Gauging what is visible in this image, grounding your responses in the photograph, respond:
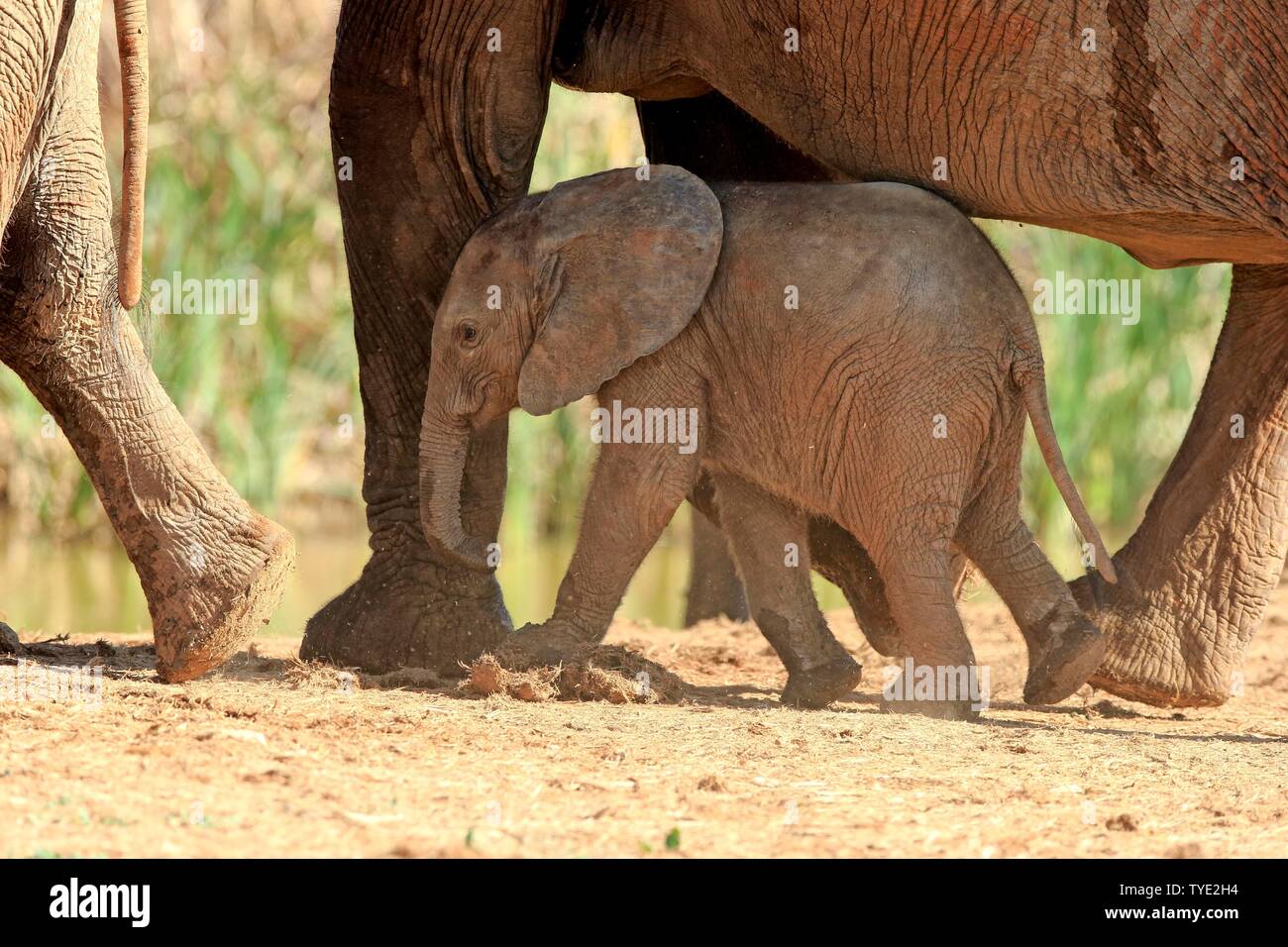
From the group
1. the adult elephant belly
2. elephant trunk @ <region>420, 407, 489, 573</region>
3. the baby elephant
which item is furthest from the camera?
elephant trunk @ <region>420, 407, 489, 573</region>

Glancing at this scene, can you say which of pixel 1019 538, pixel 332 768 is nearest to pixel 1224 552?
pixel 1019 538

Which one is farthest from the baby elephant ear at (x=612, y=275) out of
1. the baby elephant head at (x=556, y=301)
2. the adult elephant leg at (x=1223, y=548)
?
the adult elephant leg at (x=1223, y=548)

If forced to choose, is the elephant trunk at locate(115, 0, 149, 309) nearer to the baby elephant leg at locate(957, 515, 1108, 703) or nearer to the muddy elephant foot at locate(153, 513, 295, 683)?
the muddy elephant foot at locate(153, 513, 295, 683)

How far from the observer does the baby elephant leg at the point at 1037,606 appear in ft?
17.1

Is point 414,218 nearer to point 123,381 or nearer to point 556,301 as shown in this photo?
point 556,301

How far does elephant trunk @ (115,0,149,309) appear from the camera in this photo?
14.6 feet

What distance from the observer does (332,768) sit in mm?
3896

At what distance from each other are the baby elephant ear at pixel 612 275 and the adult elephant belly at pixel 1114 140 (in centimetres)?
42

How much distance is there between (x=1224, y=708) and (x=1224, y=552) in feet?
1.73

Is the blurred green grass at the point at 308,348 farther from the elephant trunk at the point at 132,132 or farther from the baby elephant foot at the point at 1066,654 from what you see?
the elephant trunk at the point at 132,132

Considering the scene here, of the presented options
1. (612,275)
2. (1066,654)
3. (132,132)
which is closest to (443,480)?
(612,275)

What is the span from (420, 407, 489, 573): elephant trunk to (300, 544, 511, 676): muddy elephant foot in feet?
0.80

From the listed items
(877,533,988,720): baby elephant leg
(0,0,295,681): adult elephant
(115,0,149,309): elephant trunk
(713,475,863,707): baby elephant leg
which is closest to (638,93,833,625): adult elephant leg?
(713,475,863,707): baby elephant leg

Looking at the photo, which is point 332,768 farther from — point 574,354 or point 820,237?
point 820,237
